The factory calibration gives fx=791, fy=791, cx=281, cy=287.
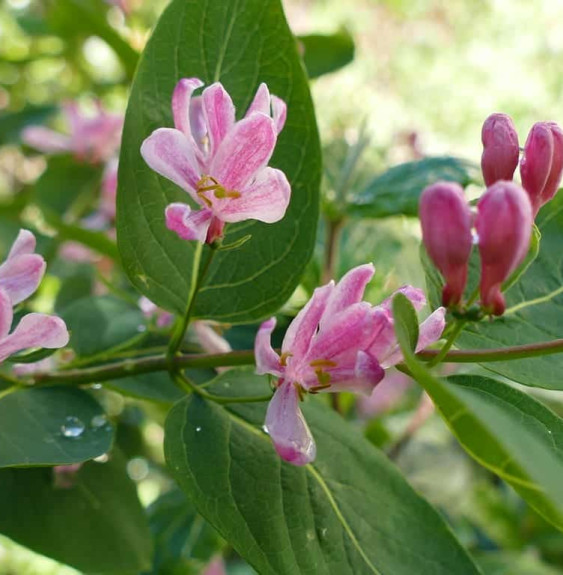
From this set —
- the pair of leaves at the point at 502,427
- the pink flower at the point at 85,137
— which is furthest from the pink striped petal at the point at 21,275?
the pink flower at the point at 85,137

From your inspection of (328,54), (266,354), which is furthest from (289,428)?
(328,54)

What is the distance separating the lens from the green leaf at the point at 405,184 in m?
0.89

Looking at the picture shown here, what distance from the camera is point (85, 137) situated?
1365mm

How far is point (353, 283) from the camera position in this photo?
0.52 metres

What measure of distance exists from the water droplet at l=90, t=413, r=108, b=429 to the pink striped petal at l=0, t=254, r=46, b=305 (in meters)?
0.13

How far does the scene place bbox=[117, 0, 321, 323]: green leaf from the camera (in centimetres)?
62

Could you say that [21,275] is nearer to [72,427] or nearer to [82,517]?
[72,427]

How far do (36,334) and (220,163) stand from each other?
0.55 ft

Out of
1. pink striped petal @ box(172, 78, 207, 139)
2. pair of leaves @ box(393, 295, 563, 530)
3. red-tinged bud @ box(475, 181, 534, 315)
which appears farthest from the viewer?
pink striped petal @ box(172, 78, 207, 139)

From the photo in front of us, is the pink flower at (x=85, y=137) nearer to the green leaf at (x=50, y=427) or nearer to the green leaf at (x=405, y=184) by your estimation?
the green leaf at (x=405, y=184)

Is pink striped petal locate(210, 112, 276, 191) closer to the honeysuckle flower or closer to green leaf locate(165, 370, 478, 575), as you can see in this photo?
the honeysuckle flower

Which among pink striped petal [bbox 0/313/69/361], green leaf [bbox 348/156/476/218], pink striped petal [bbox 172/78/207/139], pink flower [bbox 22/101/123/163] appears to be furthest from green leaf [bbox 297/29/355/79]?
pink striped petal [bbox 0/313/69/361]

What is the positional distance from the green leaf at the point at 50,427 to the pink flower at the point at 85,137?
790 millimetres

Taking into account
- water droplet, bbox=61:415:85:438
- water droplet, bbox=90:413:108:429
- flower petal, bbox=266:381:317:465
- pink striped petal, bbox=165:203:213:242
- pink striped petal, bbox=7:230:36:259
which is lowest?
water droplet, bbox=90:413:108:429
